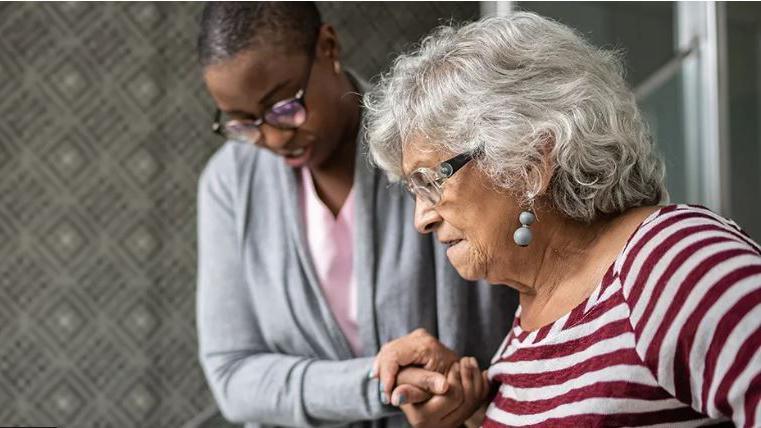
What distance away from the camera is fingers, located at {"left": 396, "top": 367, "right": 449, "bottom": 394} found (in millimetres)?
1580

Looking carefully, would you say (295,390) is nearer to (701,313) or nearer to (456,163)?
(456,163)

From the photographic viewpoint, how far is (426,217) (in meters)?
1.46

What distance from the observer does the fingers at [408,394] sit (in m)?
1.58

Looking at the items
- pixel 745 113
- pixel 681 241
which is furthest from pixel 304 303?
pixel 745 113

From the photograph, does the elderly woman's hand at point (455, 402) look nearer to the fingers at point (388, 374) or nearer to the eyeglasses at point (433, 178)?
the fingers at point (388, 374)

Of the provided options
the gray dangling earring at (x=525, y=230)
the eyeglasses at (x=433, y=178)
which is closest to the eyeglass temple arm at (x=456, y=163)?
the eyeglasses at (x=433, y=178)

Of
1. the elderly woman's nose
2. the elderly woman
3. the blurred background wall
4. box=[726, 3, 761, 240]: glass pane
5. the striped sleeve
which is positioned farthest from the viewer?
box=[726, 3, 761, 240]: glass pane

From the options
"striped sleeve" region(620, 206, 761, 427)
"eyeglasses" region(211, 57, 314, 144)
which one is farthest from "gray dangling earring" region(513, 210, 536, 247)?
"eyeglasses" region(211, 57, 314, 144)

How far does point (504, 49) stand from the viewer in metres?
1.35

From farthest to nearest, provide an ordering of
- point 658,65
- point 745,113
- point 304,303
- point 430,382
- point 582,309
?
point 745,113 → point 658,65 → point 304,303 → point 430,382 → point 582,309

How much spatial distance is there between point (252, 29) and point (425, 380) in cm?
70

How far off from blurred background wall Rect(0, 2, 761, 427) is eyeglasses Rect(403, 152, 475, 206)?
1.13 meters

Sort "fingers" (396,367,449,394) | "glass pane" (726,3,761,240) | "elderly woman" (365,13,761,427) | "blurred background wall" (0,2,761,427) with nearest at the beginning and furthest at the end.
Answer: "elderly woman" (365,13,761,427) < "fingers" (396,367,449,394) < "blurred background wall" (0,2,761,427) < "glass pane" (726,3,761,240)

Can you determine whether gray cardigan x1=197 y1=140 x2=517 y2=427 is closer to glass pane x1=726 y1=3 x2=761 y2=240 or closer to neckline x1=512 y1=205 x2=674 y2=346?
neckline x1=512 y1=205 x2=674 y2=346
